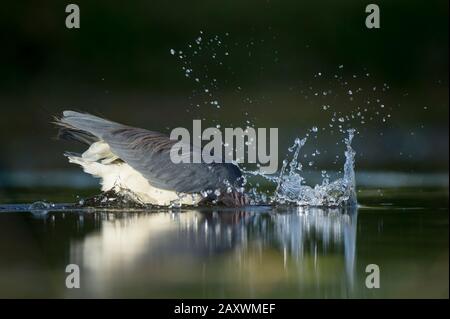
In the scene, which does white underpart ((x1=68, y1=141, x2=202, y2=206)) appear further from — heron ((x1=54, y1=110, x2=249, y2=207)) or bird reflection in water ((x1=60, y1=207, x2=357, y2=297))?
bird reflection in water ((x1=60, y1=207, x2=357, y2=297))

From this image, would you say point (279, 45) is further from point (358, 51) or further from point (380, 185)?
point (380, 185)

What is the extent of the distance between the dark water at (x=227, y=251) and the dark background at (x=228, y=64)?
501 centimetres

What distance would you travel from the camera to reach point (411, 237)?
7.40 metres

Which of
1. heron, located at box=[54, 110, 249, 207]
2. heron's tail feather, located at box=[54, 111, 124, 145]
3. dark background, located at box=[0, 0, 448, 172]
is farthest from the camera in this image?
dark background, located at box=[0, 0, 448, 172]

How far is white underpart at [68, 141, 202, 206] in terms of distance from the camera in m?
9.20

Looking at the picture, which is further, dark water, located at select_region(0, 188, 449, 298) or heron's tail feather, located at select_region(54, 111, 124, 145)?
heron's tail feather, located at select_region(54, 111, 124, 145)

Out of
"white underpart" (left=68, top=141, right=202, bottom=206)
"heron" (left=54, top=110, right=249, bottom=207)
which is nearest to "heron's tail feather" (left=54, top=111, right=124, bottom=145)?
"heron" (left=54, top=110, right=249, bottom=207)

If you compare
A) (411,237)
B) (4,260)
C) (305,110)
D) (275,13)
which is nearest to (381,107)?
(305,110)

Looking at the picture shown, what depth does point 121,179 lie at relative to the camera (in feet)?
30.4

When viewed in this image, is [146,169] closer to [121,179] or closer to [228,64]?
[121,179]

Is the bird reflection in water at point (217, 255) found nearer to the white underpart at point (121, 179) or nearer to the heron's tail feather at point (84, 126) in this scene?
the white underpart at point (121, 179)

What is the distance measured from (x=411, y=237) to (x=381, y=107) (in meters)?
6.98

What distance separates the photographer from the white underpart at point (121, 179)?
30.2ft

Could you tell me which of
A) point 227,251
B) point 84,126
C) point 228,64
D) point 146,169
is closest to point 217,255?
point 227,251
